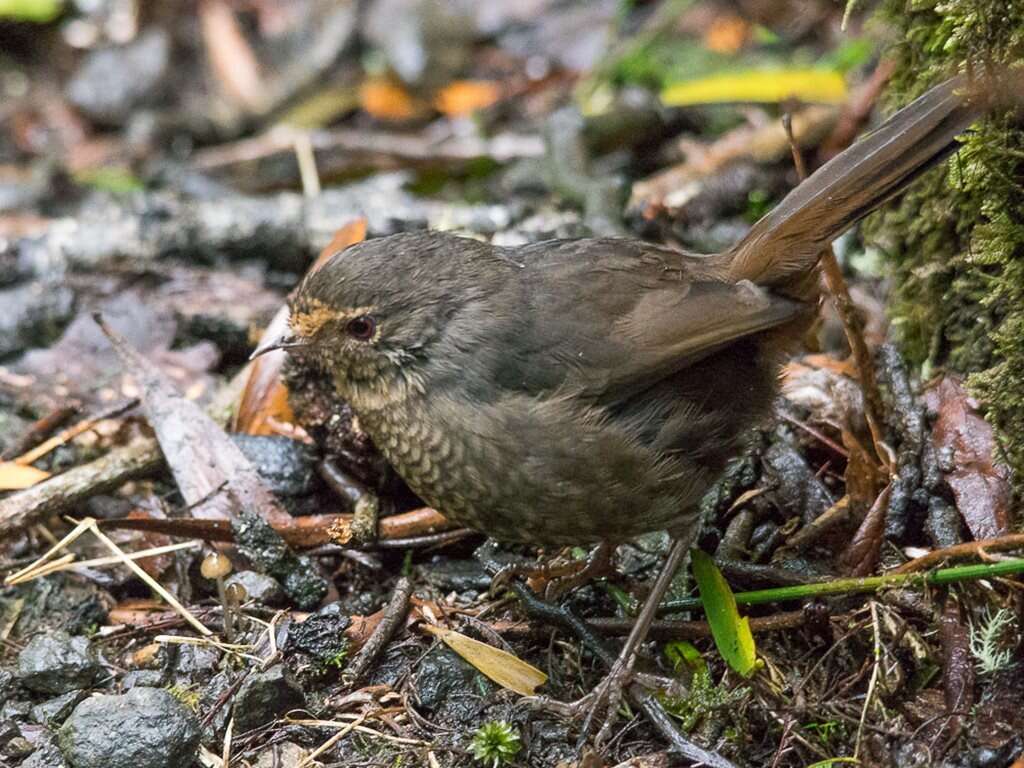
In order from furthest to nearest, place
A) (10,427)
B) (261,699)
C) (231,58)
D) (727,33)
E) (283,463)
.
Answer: (231,58)
(727,33)
(10,427)
(283,463)
(261,699)

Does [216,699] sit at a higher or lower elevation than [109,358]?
lower

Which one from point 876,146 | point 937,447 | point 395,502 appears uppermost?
point 876,146

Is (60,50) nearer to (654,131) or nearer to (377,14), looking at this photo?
(377,14)

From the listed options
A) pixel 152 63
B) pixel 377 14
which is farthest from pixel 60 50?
pixel 377 14

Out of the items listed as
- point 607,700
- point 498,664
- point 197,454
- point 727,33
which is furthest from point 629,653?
point 727,33

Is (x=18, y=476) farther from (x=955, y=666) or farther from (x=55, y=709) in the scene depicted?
(x=955, y=666)
